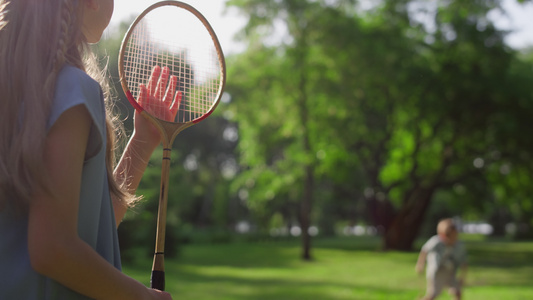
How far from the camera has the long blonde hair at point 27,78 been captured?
46.9 inches

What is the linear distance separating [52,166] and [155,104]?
813mm

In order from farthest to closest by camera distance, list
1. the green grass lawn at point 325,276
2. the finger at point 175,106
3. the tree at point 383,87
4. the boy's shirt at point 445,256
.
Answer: the tree at point 383,87, the green grass lawn at point 325,276, the boy's shirt at point 445,256, the finger at point 175,106

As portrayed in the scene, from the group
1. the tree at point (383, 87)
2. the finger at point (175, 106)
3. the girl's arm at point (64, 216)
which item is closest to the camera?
the girl's arm at point (64, 216)

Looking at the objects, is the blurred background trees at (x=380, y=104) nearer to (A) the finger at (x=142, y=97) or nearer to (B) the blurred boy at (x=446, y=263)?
(B) the blurred boy at (x=446, y=263)

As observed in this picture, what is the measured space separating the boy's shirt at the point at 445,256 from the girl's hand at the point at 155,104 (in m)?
8.90

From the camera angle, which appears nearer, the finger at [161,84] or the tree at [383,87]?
the finger at [161,84]

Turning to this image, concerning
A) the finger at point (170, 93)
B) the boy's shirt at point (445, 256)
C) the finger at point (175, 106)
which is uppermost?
the finger at point (170, 93)

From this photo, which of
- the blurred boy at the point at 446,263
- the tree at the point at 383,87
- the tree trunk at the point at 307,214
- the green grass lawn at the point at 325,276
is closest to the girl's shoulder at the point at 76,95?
the blurred boy at the point at 446,263

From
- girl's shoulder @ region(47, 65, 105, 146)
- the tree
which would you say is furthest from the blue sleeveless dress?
the tree

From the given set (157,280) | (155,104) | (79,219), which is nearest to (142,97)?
(155,104)

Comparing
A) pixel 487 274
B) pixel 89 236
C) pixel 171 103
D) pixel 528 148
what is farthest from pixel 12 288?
pixel 528 148

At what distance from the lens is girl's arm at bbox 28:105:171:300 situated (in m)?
1.18

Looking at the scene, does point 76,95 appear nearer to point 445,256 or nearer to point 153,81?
point 153,81

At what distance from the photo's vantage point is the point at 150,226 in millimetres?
24188
